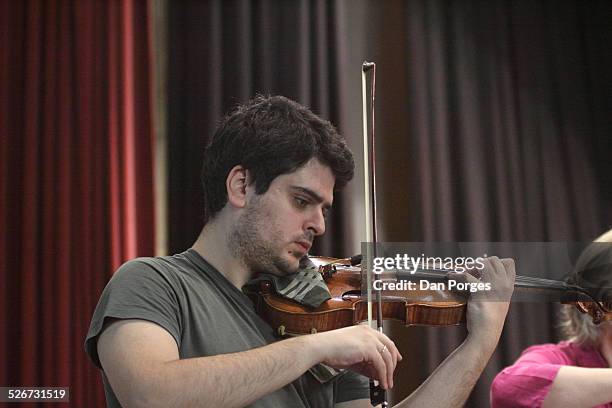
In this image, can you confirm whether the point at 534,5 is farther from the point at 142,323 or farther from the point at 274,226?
the point at 142,323

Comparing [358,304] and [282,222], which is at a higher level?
[282,222]

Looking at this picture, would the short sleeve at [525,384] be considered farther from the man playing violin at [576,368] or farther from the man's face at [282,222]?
the man's face at [282,222]

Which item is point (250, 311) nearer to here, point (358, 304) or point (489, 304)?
point (358, 304)

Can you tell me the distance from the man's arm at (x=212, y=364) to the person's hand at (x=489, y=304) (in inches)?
10.2

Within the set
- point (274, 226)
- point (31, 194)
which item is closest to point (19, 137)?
point (31, 194)

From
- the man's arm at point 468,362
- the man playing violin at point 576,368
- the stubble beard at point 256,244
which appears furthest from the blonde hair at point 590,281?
the stubble beard at point 256,244

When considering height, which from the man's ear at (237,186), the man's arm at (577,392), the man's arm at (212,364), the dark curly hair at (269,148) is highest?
the dark curly hair at (269,148)

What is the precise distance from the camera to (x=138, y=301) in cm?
110

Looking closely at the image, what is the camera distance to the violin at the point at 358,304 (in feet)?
4.05

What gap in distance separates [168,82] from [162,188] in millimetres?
267

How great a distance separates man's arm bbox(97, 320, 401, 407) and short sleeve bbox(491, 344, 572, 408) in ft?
1.48

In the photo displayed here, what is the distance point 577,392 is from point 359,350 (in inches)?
23.2

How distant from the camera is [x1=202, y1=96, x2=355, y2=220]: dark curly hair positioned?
137cm

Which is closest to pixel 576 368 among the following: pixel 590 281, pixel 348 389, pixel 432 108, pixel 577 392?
pixel 577 392
